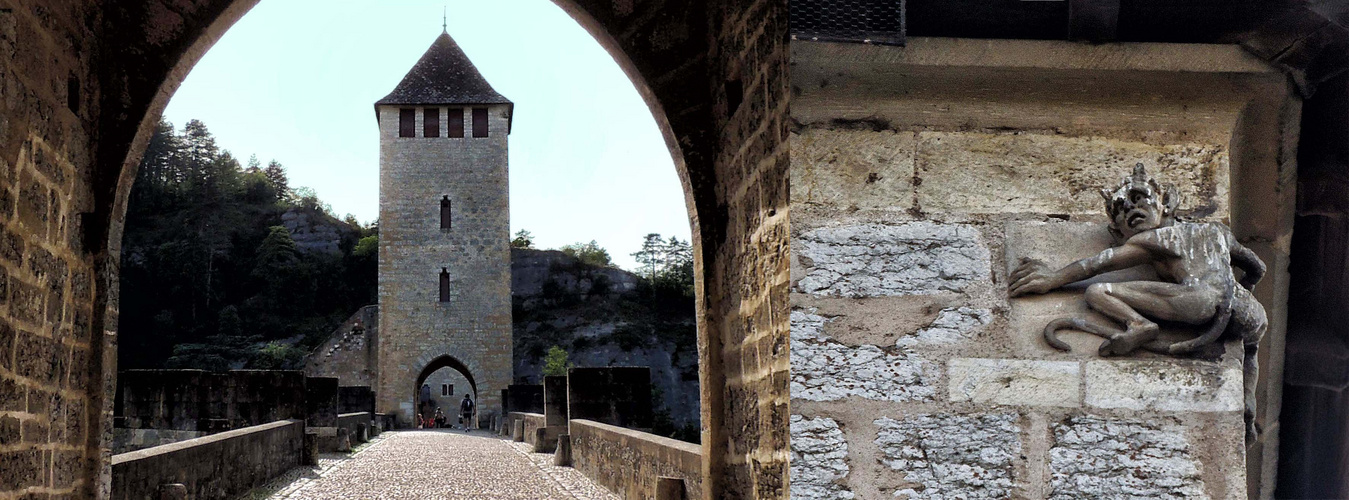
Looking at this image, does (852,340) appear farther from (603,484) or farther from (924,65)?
(603,484)

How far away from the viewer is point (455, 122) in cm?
3416

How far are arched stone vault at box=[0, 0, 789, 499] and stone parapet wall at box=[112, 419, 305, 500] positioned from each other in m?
1.67

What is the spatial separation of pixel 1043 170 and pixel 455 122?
31.3m

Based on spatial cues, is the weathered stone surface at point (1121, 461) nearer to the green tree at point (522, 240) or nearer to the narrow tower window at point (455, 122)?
the narrow tower window at point (455, 122)

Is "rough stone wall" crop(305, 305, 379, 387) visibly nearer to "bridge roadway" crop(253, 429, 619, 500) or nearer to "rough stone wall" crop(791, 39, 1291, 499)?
"bridge roadway" crop(253, 429, 619, 500)

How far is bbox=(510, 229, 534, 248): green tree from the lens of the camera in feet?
179

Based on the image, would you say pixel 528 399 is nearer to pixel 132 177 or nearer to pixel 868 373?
pixel 132 177

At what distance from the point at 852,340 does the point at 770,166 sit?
666 millimetres

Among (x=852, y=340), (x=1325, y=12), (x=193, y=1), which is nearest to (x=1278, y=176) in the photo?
(x=1325, y=12)

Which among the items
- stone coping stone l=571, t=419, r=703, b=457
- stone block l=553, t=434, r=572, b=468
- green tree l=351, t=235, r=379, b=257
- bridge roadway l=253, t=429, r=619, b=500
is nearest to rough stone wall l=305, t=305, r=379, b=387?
green tree l=351, t=235, r=379, b=257

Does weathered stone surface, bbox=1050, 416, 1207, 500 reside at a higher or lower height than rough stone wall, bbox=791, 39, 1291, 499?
lower

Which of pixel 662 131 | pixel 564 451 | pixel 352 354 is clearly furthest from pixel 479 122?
pixel 662 131

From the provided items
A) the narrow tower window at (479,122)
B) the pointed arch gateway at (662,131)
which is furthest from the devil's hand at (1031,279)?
the narrow tower window at (479,122)

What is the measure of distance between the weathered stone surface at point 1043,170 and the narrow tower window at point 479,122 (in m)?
31.0
